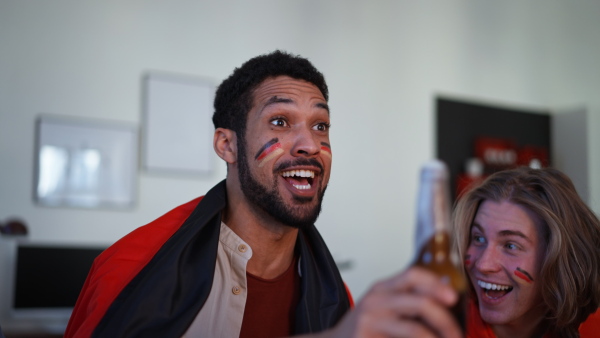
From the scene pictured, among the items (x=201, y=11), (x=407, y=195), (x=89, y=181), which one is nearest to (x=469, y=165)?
(x=407, y=195)

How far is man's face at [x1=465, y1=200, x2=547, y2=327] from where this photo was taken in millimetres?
1888

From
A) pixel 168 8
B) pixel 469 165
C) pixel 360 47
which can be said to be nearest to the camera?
pixel 168 8

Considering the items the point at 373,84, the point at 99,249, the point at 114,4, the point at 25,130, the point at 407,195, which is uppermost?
the point at 114,4

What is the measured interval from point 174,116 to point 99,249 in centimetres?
106

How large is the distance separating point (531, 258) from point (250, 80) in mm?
920

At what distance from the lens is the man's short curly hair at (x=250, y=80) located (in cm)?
193

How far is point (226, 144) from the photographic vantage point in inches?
78.0

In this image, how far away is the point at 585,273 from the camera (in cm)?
192

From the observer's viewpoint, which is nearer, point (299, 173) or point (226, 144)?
point (299, 173)

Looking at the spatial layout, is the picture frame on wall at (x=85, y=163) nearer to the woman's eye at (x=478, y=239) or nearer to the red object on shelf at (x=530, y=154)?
the woman's eye at (x=478, y=239)

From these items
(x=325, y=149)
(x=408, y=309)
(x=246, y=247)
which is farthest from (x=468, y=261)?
(x=408, y=309)

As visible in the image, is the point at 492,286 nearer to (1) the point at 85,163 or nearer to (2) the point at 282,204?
(2) the point at 282,204

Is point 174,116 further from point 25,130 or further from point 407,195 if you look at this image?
point 407,195

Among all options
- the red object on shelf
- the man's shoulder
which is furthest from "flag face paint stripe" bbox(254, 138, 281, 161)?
the red object on shelf
